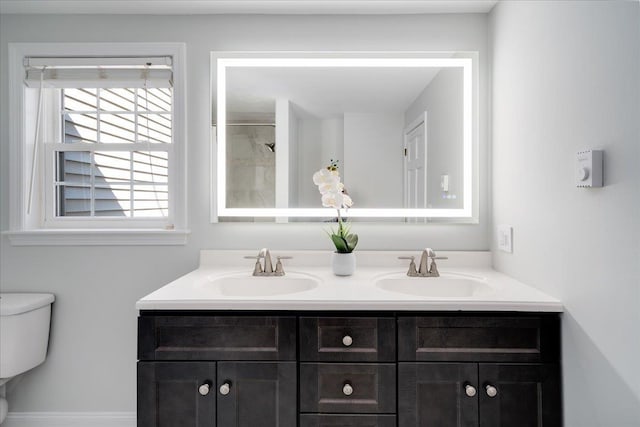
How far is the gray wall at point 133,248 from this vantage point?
1.88 m

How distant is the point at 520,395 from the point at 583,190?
0.70 meters

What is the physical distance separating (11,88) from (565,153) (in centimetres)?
251

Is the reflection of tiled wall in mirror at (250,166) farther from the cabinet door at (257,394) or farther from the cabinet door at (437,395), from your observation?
the cabinet door at (437,395)

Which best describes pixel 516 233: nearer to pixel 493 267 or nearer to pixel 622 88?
pixel 493 267

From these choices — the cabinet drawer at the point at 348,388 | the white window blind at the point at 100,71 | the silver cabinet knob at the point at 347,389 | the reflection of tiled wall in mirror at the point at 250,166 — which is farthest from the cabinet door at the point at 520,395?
the white window blind at the point at 100,71

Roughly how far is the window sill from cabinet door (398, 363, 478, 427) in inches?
49.3

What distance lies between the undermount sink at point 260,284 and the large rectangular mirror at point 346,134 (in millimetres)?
335

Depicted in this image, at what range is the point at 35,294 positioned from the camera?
1.87 meters

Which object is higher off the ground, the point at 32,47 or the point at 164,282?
the point at 32,47

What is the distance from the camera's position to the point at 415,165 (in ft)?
6.15

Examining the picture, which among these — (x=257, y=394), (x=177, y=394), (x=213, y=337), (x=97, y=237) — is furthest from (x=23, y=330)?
(x=257, y=394)

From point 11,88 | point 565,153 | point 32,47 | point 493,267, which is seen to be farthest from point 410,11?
point 11,88

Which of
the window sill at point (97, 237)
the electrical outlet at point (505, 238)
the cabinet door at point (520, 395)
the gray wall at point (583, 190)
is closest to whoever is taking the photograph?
the gray wall at point (583, 190)

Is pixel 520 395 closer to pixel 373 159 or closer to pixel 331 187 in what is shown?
pixel 331 187
